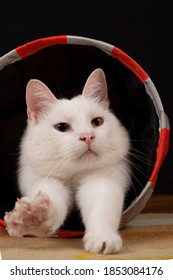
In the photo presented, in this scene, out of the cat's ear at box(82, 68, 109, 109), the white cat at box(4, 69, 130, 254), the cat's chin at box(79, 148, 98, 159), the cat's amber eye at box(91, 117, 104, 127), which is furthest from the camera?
the cat's ear at box(82, 68, 109, 109)

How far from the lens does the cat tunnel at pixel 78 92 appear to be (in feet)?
6.73

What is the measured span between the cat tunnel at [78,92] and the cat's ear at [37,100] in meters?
0.16

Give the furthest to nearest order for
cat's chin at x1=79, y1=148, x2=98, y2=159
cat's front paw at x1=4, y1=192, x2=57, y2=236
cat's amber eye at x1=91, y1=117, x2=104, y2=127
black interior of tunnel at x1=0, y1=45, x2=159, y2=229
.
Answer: black interior of tunnel at x1=0, y1=45, x2=159, y2=229
cat's amber eye at x1=91, y1=117, x2=104, y2=127
cat's chin at x1=79, y1=148, x2=98, y2=159
cat's front paw at x1=4, y1=192, x2=57, y2=236

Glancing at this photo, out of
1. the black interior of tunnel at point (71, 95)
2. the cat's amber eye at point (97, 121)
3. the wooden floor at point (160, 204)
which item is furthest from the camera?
the wooden floor at point (160, 204)

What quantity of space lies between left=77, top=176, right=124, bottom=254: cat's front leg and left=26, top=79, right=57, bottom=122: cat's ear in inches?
16.2

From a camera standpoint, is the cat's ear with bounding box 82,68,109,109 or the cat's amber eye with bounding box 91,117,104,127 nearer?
the cat's amber eye with bounding box 91,117,104,127

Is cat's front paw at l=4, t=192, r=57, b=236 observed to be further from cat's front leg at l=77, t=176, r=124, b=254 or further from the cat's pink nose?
the cat's pink nose

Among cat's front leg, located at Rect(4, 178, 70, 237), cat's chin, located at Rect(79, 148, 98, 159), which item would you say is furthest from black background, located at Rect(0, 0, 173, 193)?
cat's front leg, located at Rect(4, 178, 70, 237)

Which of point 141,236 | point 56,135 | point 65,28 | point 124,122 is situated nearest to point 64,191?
point 56,135

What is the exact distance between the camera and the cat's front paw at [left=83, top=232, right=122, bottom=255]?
1636 millimetres

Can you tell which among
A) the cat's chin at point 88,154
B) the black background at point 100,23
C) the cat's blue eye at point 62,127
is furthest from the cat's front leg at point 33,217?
the black background at point 100,23

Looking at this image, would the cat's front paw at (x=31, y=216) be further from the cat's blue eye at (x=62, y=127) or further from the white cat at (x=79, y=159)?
the cat's blue eye at (x=62, y=127)

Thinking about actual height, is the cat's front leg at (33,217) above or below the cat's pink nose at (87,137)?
below

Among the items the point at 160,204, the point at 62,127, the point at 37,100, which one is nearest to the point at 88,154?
the point at 62,127
